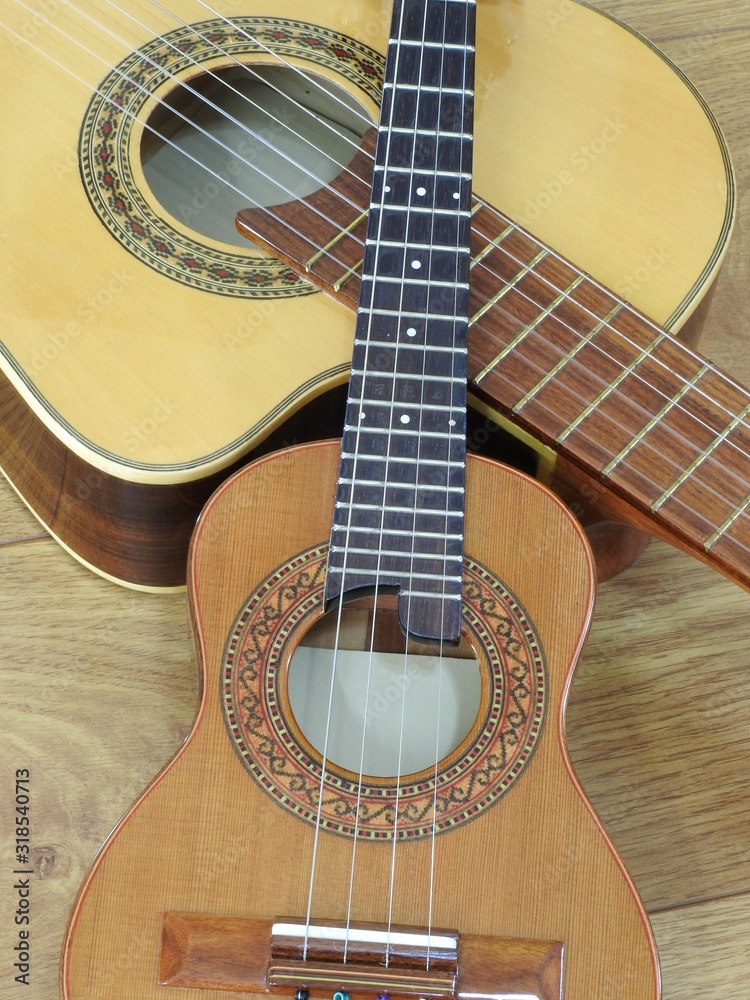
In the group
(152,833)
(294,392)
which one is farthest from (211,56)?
(152,833)

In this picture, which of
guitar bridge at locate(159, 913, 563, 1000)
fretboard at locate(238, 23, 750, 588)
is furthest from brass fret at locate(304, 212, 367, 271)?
guitar bridge at locate(159, 913, 563, 1000)

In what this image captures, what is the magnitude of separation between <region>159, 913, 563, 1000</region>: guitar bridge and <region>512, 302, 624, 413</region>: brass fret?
410 millimetres

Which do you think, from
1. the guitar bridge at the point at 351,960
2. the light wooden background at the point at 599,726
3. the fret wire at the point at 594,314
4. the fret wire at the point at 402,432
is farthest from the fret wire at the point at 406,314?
the guitar bridge at the point at 351,960

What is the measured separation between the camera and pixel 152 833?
0.71m

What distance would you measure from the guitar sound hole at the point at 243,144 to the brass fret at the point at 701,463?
0.49 metres

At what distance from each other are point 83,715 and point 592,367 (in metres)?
0.55

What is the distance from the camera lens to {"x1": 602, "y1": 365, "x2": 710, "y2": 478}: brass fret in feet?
2.76

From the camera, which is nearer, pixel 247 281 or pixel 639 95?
pixel 247 281

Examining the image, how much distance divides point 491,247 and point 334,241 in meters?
0.14

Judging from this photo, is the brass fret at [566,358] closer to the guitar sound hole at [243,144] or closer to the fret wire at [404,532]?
the fret wire at [404,532]

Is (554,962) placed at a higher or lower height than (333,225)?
lower

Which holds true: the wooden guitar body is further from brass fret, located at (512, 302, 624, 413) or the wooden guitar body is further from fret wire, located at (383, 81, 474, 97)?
fret wire, located at (383, 81, 474, 97)

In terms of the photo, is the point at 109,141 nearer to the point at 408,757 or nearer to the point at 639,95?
the point at 639,95

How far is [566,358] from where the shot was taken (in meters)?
0.88
